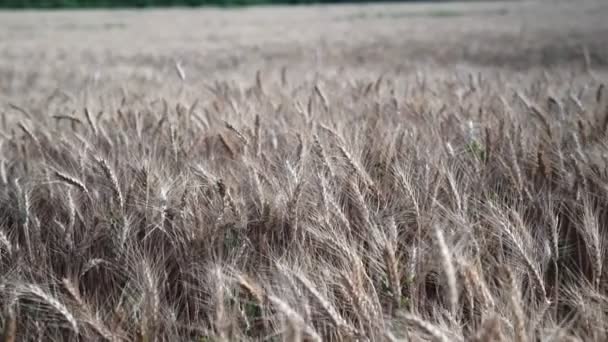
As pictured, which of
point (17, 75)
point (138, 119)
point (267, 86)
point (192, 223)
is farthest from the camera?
point (17, 75)

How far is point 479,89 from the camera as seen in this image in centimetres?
313

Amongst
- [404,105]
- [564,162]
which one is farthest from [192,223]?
[404,105]

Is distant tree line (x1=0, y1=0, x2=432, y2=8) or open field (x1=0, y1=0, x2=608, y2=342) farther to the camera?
distant tree line (x1=0, y1=0, x2=432, y2=8)

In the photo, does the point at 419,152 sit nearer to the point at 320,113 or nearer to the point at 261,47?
the point at 320,113

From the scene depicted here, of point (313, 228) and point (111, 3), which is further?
point (111, 3)

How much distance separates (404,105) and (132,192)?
1565 millimetres

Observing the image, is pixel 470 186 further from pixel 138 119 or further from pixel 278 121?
pixel 138 119

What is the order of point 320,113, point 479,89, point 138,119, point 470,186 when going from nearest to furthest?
1. point 470,186
2. point 138,119
3. point 320,113
4. point 479,89

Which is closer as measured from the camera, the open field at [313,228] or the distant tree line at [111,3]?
the open field at [313,228]

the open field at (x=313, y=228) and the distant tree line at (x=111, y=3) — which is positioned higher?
the open field at (x=313, y=228)

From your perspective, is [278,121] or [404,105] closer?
[278,121]

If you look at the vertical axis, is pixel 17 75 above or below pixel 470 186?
below

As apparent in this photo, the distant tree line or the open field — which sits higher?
the open field

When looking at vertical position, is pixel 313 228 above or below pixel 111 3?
above
